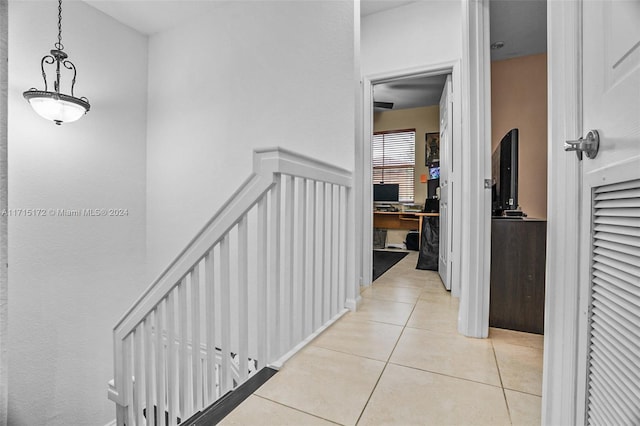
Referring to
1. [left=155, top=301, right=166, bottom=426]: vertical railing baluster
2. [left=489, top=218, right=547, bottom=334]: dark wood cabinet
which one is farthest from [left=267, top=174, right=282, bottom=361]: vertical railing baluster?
[left=489, top=218, right=547, bottom=334]: dark wood cabinet

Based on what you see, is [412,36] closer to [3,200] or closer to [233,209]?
[233,209]

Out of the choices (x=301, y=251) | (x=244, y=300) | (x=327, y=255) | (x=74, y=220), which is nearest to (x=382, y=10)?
(x=327, y=255)

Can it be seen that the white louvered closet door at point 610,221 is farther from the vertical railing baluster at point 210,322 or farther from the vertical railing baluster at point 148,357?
the vertical railing baluster at point 148,357

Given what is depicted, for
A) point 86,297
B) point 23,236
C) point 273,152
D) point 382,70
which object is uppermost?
point 382,70

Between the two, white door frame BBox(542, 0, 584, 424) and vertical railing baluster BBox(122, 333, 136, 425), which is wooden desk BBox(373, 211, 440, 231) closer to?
vertical railing baluster BBox(122, 333, 136, 425)

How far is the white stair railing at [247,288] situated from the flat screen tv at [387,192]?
3813mm

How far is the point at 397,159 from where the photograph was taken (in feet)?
19.6

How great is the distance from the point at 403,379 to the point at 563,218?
0.92 metres

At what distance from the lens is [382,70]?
2.82 m

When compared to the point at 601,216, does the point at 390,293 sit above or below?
below

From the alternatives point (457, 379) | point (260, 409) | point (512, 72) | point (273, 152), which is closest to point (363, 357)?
point (457, 379)

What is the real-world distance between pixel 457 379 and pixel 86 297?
3282 mm

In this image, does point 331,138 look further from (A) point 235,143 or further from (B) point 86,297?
(B) point 86,297

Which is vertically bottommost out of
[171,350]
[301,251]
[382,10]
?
[171,350]
